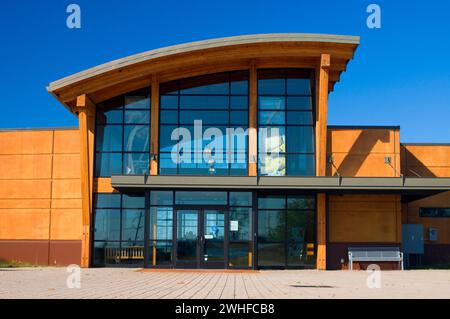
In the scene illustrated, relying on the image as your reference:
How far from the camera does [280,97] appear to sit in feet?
81.9

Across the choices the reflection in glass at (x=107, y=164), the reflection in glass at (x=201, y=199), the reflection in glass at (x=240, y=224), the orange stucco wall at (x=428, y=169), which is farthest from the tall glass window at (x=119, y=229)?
the orange stucco wall at (x=428, y=169)

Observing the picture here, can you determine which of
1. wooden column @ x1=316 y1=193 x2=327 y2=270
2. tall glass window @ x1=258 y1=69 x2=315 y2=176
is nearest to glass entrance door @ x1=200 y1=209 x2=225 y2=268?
tall glass window @ x1=258 y1=69 x2=315 y2=176

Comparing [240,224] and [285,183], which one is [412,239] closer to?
[285,183]

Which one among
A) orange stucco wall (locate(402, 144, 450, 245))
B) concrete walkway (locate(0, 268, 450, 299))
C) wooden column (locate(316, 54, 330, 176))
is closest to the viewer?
concrete walkway (locate(0, 268, 450, 299))

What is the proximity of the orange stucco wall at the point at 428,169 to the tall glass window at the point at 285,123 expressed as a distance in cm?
516

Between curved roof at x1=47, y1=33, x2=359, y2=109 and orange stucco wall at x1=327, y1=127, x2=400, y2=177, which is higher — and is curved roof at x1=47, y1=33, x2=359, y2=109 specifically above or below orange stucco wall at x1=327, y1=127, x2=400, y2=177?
above

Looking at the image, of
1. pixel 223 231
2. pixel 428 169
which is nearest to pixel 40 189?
pixel 223 231

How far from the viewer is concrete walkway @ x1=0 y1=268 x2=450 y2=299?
13445 mm

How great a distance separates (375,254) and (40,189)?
1354cm

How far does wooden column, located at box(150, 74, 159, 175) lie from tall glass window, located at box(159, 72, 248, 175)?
28 cm

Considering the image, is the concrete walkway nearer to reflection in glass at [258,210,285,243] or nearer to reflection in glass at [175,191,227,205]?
reflection in glass at [175,191,227,205]

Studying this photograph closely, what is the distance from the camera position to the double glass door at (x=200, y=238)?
2303cm

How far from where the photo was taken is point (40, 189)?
1005 inches

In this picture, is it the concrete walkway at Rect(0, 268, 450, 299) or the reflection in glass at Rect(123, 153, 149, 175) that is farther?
the reflection in glass at Rect(123, 153, 149, 175)
